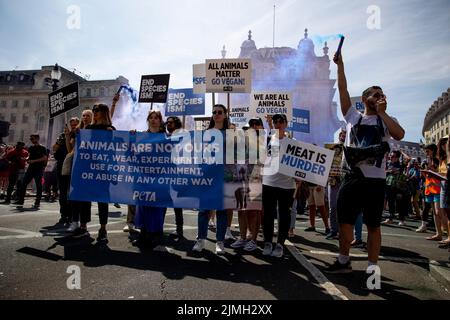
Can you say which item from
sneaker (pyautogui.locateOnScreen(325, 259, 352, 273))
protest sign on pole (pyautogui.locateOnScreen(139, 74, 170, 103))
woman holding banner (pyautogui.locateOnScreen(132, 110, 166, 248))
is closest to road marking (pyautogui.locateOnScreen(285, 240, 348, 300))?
sneaker (pyautogui.locateOnScreen(325, 259, 352, 273))

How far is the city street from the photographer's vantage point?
3055 millimetres

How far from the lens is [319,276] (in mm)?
3705

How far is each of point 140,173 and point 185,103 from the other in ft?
25.8

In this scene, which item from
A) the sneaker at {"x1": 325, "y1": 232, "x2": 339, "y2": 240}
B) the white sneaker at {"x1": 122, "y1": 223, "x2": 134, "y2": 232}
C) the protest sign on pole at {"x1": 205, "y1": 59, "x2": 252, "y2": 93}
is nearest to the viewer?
the white sneaker at {"x1": 122, "y1": 223, "x2": 134, "y2": 232}

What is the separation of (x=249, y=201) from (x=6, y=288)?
323 cm

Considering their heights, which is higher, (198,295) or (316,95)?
(316,95)

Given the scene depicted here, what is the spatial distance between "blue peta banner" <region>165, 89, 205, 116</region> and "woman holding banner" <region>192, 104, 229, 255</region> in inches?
291

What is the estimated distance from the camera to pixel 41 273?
3.49 m

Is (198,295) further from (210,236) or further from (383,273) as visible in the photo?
(210,236)

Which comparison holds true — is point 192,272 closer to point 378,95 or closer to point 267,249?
point 267,249

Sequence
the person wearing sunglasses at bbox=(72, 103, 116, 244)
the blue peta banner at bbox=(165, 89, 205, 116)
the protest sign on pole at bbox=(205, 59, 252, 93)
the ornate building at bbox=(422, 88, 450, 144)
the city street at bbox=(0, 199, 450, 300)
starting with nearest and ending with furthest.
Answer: the city street at bbox=(0, 199, 450, 300), the person wearing sunglasses at bbox=(72, 103, 116, 244), the protest sign on pole at bbox=(205, 59, 252, 93), the blue peta banner at bbox=(165, 89, 205, 116), the ornate building at bbox=(422, 88, 450, 144)

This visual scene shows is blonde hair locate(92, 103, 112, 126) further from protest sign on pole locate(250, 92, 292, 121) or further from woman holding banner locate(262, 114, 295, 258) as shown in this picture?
protest sign on pole locate(250, 92, 292, 121)

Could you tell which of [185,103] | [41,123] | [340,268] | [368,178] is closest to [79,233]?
[340,268]
